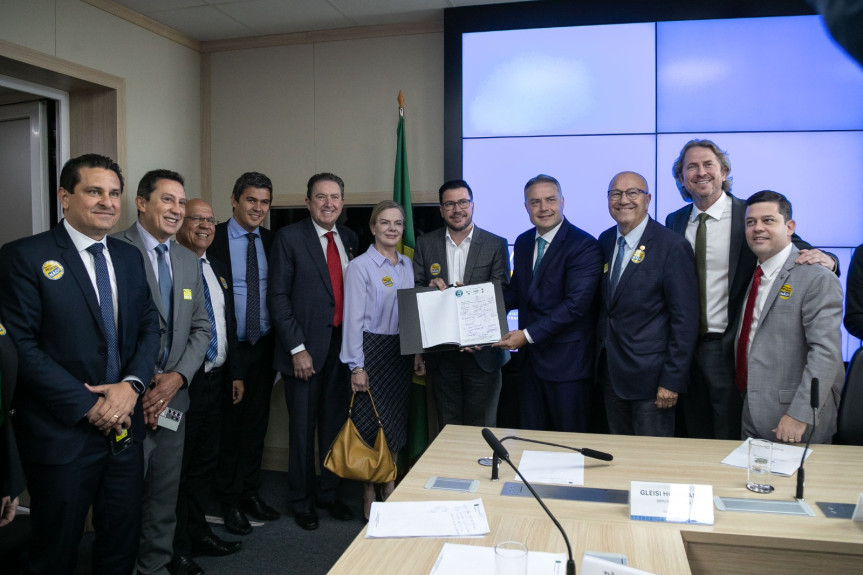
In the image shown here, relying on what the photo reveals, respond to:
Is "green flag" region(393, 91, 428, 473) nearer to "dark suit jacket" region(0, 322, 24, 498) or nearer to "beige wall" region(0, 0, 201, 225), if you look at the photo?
"beige wall" region(0, 0, 201, 225)

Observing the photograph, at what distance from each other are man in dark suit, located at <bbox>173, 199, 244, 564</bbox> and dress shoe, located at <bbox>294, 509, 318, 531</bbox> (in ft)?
A: 1.22

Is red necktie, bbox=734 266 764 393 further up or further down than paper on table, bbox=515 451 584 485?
further up

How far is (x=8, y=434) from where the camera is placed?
6.52 ft

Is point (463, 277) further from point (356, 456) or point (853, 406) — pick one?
point (853, 406)

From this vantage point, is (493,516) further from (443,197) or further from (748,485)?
(443,197)

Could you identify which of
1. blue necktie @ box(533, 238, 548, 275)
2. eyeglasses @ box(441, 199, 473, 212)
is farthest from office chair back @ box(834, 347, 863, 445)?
eyeglasses @ box(441, 199, 473, 212)

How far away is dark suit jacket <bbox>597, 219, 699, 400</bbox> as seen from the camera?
2918 millimetres

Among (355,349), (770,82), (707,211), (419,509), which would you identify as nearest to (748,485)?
(419,509)

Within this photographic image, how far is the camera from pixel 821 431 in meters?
2.53

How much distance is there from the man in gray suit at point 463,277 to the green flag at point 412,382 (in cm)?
37

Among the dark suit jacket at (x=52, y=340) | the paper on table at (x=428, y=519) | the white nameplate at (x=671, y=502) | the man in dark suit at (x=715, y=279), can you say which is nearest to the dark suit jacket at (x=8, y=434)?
the dark suit jacket at (x=52, y=340)

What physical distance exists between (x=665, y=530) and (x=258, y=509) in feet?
8.97

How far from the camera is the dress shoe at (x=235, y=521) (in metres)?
3.46

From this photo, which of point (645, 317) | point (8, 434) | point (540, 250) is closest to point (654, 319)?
point (645, 317)
